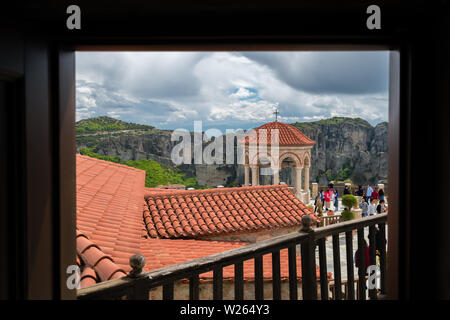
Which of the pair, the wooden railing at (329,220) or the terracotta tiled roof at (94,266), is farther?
the wooden railing at (329,220)

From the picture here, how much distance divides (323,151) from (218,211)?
35017mm

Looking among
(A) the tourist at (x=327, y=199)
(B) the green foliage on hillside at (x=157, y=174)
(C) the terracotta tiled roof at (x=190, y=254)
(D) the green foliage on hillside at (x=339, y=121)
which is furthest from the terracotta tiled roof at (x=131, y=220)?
(D) the green foliage on hillside at (x=339, y=121)

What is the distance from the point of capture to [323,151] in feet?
132

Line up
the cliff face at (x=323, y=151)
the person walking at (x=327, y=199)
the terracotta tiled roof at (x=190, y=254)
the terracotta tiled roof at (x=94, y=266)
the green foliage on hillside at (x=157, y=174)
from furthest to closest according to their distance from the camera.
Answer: the green foliage on hillside at (x=157, y=174)
the cliff face at (x=323, y=151)
the person walking at (x=327, y=199)
the terracotta tiled roof at (x=190, y=254)
the terracotta tiled roof at (x=94, y=266)

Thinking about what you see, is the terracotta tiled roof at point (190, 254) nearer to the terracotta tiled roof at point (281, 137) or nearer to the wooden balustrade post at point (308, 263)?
the wooden balustrade post at point (308, 263)

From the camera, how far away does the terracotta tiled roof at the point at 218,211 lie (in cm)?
624

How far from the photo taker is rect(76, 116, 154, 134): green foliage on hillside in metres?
35.2

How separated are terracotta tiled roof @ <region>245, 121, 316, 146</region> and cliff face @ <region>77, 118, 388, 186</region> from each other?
12.9 metres

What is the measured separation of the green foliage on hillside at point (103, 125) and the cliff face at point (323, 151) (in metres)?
1.53

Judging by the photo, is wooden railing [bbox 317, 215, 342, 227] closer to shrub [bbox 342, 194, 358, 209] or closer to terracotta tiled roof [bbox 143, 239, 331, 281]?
shrub [bbox 342, 194, 358, 209]

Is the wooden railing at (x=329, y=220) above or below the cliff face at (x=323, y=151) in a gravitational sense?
below

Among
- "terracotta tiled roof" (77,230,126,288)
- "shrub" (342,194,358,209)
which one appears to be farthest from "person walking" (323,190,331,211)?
"terracotta tiled roof" (77,230,126,288)
